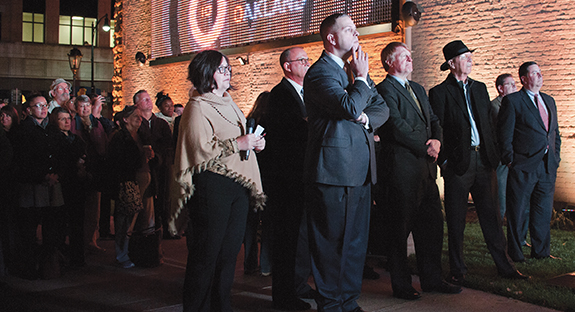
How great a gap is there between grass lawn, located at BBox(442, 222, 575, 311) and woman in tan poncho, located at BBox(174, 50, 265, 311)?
94.0 inches

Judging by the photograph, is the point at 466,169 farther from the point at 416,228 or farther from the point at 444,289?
the point at 444,289

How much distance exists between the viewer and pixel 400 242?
4.36 m

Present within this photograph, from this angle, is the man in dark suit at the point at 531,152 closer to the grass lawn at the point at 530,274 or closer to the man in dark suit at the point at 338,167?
the grass lawn at the point at 530,274

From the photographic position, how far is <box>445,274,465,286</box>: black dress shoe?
4.84 m

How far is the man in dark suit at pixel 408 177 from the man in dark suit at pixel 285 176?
2.35 feet

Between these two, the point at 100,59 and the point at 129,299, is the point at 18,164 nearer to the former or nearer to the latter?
the point at 129,299

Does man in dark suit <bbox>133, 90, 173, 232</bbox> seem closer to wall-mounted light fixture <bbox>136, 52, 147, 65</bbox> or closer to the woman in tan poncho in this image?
the woman in tan poncho

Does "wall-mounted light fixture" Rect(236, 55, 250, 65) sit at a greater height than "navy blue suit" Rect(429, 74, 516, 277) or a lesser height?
greater

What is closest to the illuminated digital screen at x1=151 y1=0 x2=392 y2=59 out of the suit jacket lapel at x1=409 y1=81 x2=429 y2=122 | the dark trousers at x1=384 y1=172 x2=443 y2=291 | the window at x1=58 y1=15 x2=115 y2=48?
the suit jacket lapel at x1=409 y1=81 x2=429 y2=122

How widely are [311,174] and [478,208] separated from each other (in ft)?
7.15

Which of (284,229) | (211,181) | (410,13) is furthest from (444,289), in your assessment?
(410,13)

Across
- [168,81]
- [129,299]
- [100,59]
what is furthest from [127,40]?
[100,59]

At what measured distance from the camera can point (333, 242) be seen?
12.0 feet

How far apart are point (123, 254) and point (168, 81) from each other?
12.1 meters
